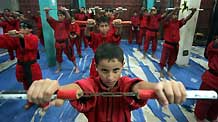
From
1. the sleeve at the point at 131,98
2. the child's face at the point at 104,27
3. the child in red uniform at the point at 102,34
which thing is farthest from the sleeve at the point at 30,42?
the sleeve at the point at 131,98

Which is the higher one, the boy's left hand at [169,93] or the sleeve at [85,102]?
the boy's left hand at [169,93]

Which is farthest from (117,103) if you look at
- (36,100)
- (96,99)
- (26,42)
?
(26,42)

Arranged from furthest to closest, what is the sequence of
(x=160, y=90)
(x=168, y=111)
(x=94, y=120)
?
(x=168, y=111) < (x=94, y=120) < (x=160, y=90)

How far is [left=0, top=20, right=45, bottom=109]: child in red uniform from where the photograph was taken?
2625 mm

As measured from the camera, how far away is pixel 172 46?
4105 millimetres

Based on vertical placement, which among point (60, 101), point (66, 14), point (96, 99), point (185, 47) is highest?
point (66, 14)

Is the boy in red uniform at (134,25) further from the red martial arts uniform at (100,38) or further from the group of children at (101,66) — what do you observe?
the red martial arts uniform at (100,38)

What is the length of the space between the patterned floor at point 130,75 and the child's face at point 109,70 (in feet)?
5.50

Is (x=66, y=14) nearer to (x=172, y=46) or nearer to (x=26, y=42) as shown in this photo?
(x=26, y=42)

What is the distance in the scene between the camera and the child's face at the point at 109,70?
1270mm

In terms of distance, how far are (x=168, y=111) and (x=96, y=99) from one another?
208 cm

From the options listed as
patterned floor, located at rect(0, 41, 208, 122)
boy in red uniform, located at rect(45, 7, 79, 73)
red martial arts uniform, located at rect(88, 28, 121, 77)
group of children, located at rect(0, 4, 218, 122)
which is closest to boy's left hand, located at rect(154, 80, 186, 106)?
group of children, located at rect(0, 4, 218, 122)

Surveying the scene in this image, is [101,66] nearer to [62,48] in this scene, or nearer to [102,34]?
[102,34]

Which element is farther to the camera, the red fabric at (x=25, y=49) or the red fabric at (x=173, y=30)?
the red fabric at (x=173, y=30)
